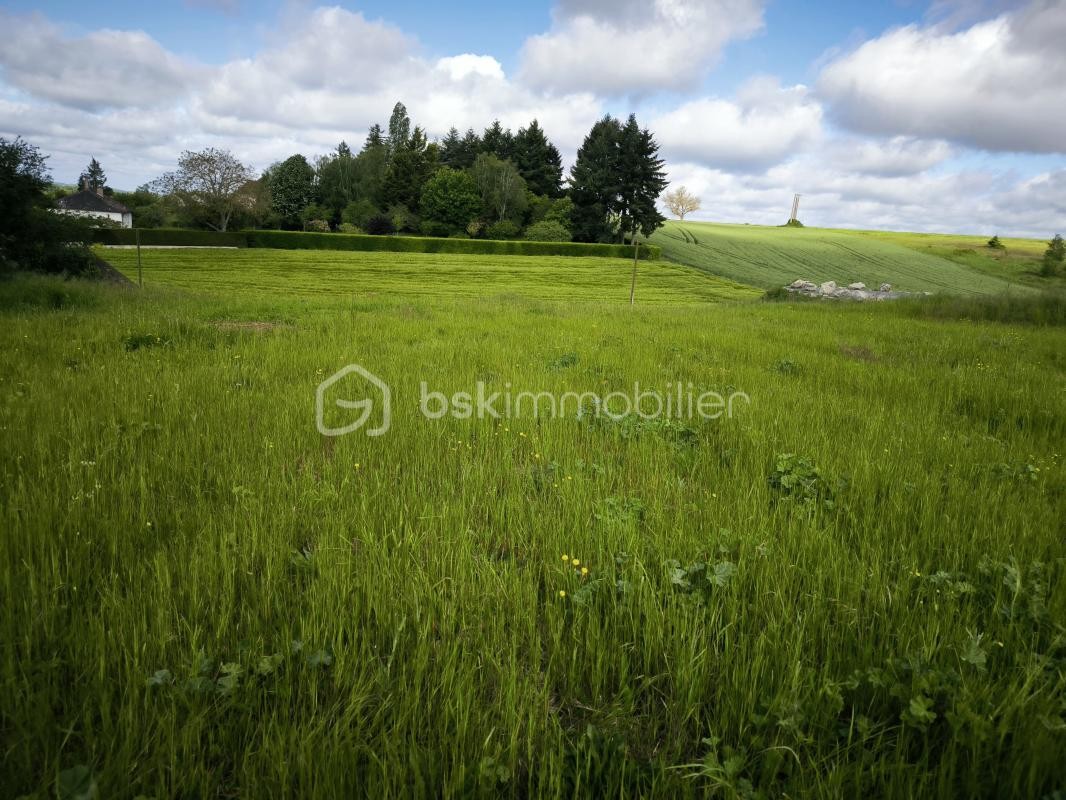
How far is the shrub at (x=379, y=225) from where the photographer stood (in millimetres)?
60250

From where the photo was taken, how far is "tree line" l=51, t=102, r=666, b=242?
174ft

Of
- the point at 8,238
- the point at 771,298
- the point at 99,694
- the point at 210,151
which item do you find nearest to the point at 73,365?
the point at 99,694

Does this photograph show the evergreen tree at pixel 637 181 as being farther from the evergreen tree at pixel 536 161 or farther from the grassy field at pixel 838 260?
the evergreen tree at pixel 536 161

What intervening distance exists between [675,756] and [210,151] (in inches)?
2713

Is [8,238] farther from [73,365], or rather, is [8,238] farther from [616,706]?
[616,706]

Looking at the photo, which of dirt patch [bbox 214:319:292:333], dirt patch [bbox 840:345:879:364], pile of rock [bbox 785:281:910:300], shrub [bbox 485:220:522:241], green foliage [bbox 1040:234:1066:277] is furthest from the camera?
shrub [bbox 485:220:522:241]

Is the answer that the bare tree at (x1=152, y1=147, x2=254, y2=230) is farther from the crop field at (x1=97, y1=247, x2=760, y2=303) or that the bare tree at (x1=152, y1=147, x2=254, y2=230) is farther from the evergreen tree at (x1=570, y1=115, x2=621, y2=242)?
the evergreen tree at (x1=570, y1=115, x2=621, y2=242)

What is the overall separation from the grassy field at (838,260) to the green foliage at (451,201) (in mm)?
22512

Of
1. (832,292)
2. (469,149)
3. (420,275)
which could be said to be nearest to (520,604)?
(832,292)

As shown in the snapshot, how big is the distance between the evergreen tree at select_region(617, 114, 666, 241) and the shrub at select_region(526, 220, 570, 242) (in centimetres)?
666

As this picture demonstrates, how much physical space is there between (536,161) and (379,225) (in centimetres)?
2446

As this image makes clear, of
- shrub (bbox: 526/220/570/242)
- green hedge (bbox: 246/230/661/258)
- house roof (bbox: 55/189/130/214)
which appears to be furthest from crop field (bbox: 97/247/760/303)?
house roof (bbox: 55/189/130/214)

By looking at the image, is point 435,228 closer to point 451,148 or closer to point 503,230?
point 503,230

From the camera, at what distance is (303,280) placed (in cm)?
3188
